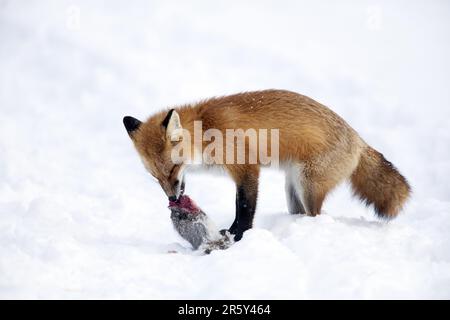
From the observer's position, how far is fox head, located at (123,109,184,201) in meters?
5.52

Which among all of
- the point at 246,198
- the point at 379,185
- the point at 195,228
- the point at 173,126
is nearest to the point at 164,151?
the point at 173,126

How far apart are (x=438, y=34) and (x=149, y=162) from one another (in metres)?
12.6

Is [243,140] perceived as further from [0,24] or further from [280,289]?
[0,24]

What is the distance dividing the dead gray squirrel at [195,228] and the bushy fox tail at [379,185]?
178 centimetres

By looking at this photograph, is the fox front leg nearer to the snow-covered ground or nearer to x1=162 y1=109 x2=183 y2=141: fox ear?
the snow-covered ground

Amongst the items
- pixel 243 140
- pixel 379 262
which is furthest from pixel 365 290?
pixel 243 140

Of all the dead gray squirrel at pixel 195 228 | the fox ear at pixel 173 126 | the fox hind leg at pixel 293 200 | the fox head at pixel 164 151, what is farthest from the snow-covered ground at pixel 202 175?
the fox ear at pixel 173 126

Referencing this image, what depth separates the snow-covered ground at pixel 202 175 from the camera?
158 inches

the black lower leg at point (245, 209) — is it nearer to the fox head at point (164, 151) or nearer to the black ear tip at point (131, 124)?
the fox head at point (164, 151)

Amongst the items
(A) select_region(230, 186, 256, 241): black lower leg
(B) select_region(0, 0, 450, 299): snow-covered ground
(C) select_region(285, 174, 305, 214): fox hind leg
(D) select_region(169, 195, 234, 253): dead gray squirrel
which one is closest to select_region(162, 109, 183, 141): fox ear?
(D) select_region(169, 195, 234, 253): dead gray squirrel

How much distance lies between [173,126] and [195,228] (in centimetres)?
116

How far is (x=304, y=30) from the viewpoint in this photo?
16.1m

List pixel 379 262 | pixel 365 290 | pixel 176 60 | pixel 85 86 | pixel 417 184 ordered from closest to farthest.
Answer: pixel 365 290 → pixel 379 262 → pixel 417 184 → pixel 85 86 → pixel 176 60

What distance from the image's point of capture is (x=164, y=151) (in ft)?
18.1
